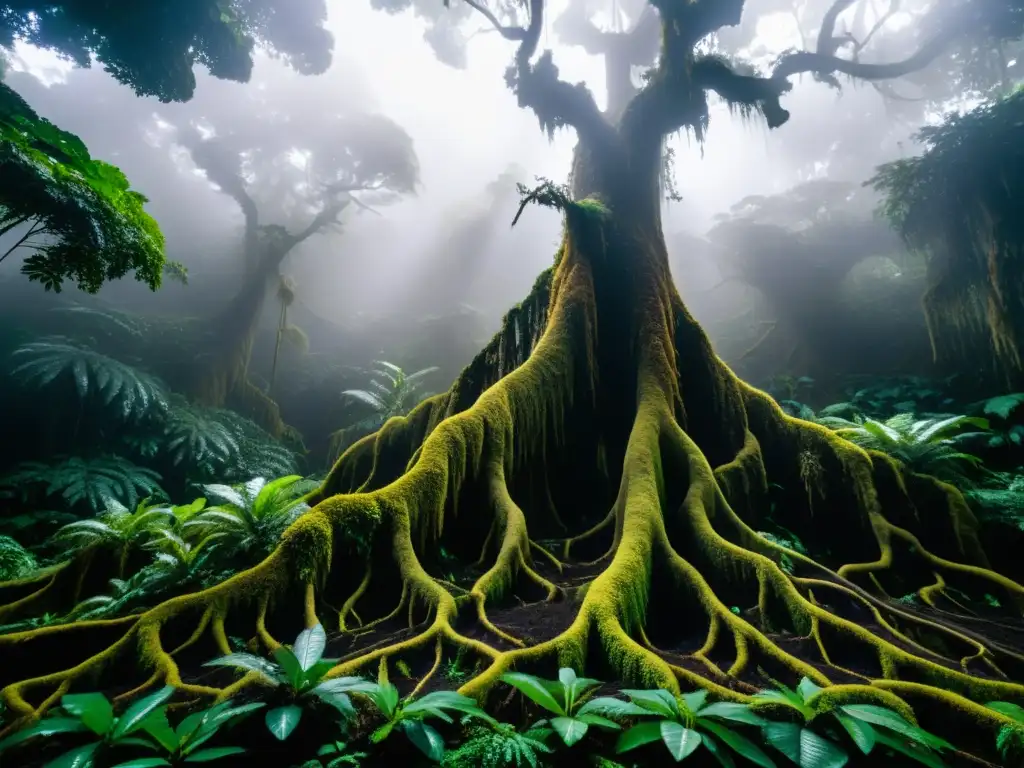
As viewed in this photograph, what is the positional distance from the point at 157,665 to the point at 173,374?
629 inches

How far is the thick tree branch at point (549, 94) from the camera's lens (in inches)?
312

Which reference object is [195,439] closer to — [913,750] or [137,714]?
[137,714]

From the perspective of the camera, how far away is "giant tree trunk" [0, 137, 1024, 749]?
2535mm

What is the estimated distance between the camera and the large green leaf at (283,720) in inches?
63.5

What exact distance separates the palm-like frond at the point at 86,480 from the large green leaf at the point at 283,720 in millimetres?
8871

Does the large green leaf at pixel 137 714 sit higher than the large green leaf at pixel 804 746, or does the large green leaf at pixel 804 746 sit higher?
the large green leaf at pixel 137 714

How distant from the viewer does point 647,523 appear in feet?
12.2

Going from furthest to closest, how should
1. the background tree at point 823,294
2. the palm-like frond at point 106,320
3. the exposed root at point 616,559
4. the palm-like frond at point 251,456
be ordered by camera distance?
1. the background tree at point 823,294
2. the palm-like frond at point 106,320
3. the palm-like frond at point 251,456
4. the exposed root at point 616,559

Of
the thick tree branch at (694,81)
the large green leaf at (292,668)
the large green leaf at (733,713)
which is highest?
the thick tree branch at (694,81)

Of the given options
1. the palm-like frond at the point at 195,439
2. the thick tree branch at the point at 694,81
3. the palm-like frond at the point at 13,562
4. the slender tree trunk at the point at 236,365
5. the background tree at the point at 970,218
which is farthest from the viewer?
the slender tree trunk at the point at 236,365

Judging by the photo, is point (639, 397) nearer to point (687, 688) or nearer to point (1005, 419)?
point (687, 688)

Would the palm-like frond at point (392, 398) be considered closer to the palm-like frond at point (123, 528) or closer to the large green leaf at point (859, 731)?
the palm-like frond at point (123, 528)

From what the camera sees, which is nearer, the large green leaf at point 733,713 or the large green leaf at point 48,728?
the large green leaf at point 48,728

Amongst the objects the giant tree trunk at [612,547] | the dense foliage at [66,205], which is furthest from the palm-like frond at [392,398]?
the dense foliage at [66,205]
